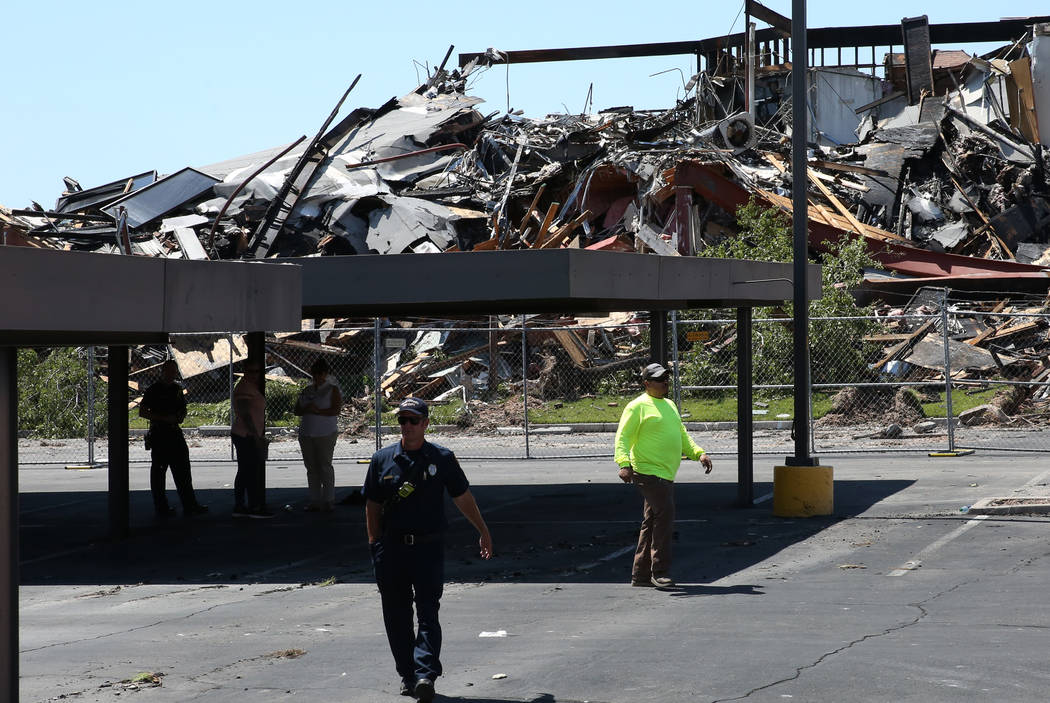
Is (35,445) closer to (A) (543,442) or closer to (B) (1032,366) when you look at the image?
(A) (543,442)

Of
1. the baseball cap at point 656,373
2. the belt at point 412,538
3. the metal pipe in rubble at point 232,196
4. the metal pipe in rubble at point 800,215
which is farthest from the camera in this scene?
the metal pipe in rubble at point 232,196

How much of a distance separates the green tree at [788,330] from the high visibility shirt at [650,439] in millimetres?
13261

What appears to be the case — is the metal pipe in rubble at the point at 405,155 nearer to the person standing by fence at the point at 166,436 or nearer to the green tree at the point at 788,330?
the green tree at the point at 788,330

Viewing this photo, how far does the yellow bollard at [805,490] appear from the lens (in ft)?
42.9

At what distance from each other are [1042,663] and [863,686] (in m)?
1.12

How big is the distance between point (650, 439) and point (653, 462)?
0.58ft

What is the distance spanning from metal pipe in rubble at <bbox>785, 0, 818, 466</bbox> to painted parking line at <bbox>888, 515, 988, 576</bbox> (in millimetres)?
1723

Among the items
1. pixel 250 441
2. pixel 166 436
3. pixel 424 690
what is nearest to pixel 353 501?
pixel 250 441

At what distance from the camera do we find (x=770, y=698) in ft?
20.2

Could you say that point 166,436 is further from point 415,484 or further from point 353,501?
point 415,484

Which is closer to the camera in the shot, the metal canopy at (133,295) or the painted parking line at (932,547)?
the metal canopy at (133,295)

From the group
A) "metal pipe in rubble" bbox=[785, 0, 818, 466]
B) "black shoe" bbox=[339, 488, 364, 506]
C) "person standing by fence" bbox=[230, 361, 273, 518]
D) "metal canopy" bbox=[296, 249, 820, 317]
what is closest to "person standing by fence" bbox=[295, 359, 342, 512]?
"person standing by fence" bbox=[230, 361, 273, 518]

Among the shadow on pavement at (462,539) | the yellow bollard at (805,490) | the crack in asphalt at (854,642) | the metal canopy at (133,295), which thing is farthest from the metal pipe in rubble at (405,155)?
the crack in asphalt at (854,642)

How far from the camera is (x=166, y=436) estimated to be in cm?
1463
